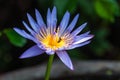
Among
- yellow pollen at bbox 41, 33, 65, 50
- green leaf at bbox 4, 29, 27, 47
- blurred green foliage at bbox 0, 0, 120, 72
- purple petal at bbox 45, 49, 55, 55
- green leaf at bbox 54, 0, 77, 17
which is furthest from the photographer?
blurred green foliage at bbox 0, 0, 120, 72

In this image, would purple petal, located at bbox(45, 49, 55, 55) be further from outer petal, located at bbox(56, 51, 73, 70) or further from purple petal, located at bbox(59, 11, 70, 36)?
purple petal, located at bbox(59, 11, 70, 36)

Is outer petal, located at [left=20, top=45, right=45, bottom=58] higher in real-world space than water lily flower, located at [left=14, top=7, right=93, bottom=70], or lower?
lower

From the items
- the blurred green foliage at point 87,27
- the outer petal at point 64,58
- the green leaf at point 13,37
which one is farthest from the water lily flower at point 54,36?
the blurred green foliage at point 87,27

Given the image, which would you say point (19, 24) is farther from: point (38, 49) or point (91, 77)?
point (38, 49)

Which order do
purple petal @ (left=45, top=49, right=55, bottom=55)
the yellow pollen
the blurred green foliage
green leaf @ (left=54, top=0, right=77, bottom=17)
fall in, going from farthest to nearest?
the blurred green foliage, green leaf @ (left=54, top=0, right=77, bottom=17), the yellow pollen, purple petal @ (left=45, top=49, right=55, bottom=55)

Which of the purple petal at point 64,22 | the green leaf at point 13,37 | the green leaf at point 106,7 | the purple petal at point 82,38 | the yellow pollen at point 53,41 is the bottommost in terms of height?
the purple petal at point 82,38

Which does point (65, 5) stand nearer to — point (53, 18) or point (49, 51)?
point (53, 18)

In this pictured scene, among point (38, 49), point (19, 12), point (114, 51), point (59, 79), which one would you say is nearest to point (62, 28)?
point (38, 49)

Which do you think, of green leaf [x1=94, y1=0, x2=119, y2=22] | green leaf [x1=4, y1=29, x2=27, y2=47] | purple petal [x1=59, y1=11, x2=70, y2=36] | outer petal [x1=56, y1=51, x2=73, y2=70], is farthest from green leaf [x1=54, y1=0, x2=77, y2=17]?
outer petal [x1=56, y1=51, x2=73, y2=70]

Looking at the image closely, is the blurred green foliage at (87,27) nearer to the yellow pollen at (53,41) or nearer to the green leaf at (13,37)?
the green leaf at (13,37)

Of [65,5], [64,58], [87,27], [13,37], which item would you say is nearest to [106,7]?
[65,5]
